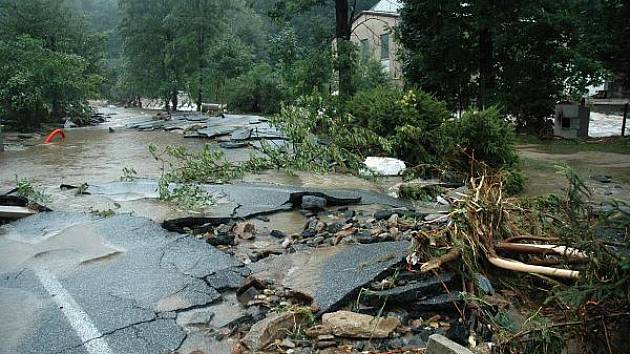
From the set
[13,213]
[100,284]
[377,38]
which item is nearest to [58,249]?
[100,284]

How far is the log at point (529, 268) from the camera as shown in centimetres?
266

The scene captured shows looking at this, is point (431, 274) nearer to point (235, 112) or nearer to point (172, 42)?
point (235, 112)

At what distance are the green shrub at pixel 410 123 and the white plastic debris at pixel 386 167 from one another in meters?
0.31

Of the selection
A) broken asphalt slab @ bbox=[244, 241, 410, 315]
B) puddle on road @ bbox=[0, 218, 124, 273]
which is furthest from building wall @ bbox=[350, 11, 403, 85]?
broken asphalt slab @ bbox=[244, 241, 410, 315]

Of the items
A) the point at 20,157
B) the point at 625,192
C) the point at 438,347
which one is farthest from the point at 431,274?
the point at 20,157

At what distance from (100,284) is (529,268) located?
9.49 feet

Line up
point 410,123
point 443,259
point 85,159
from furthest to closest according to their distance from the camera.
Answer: point 85,159
point 410,123
point 443,259

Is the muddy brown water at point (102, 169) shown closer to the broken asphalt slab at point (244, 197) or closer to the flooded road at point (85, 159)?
the flooded road at point (85, 159)

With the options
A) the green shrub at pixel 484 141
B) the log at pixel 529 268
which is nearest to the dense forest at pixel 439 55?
the green shrub at pixel 484 141

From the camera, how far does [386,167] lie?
7699 mm

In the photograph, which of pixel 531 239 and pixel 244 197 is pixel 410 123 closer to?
pixel 244 197

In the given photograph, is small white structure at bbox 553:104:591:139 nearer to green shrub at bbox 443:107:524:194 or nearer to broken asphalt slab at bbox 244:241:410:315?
green shrub at bbox 443:107:524:194

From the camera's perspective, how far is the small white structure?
43.0ft

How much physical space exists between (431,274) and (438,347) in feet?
2.51
